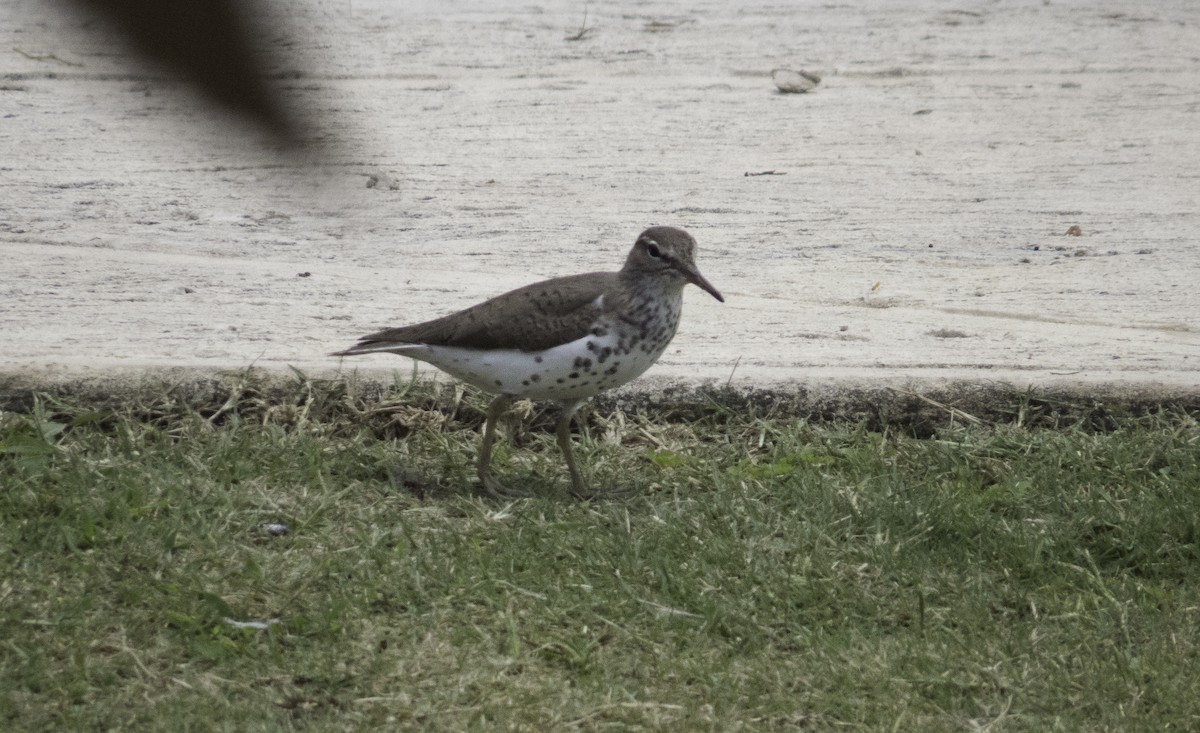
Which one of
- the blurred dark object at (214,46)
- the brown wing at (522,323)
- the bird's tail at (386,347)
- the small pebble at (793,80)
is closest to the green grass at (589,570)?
the bird's tail at (386,347)

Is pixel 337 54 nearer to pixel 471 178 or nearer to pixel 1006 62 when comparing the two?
pixel 471 178

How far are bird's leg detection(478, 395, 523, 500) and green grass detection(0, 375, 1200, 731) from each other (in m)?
0.09

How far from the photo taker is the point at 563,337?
4.65 meters

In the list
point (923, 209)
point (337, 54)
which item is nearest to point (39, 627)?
point (337, 54)

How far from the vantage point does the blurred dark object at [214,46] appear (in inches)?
35.2

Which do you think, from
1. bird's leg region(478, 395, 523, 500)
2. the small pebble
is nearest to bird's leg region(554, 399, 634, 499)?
bird's leg region(478, 395, 523, 500)

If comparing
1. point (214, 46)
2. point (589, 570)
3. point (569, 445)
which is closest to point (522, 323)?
point (569, 445)

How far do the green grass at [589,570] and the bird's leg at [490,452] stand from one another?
0.09m

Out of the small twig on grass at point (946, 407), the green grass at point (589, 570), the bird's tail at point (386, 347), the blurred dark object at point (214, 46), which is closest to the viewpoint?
the blurred dark object at point (214, 46)

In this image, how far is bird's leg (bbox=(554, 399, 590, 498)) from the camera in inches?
187

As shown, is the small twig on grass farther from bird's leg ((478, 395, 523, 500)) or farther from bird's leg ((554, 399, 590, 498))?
bird's leg ((478, 395, 523, 500))

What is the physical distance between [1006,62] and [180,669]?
7161mm

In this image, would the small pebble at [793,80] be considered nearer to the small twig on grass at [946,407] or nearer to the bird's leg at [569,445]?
the small twig on grass at [946,407]

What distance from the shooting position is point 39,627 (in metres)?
3.61
